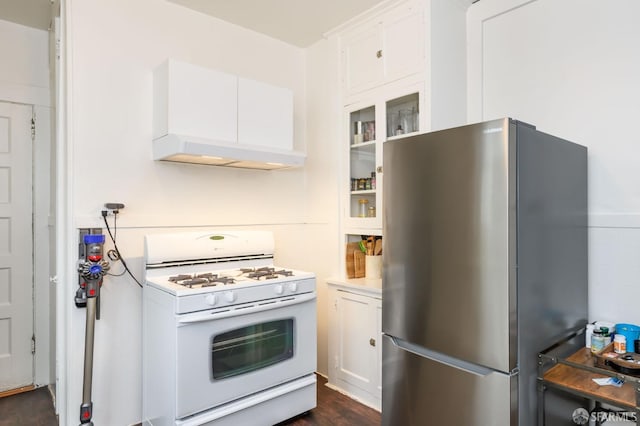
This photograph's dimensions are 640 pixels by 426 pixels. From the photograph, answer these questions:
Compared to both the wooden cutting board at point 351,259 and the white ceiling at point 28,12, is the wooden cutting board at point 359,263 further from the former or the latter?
the white ceiling at point 28,12

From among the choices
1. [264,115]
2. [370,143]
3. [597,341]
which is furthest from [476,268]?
[264,115]

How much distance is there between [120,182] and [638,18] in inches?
115

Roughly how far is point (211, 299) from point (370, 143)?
1.52 metres

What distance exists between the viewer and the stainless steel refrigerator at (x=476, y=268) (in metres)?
1.48

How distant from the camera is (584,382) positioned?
5.23 feet

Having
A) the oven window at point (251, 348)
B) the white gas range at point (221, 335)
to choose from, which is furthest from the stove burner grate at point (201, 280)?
the oven window at point (251, 348)

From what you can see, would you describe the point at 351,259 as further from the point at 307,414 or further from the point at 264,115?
the point at 264,115

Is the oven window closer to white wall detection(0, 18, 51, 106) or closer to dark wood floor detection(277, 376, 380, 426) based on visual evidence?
dark wood floor detection(277, 376, 380, 426)

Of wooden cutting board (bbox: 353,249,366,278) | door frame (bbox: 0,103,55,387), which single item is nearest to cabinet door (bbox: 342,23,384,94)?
wooden cutting board (bbox: 353,249,366,278)

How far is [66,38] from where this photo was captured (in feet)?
7.34

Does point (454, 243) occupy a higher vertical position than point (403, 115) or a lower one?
lower

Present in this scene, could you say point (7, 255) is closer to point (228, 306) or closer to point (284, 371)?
point (228, 306)

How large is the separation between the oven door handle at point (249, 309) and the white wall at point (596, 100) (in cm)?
159

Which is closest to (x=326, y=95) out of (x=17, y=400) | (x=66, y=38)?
(x=66, y=38)
